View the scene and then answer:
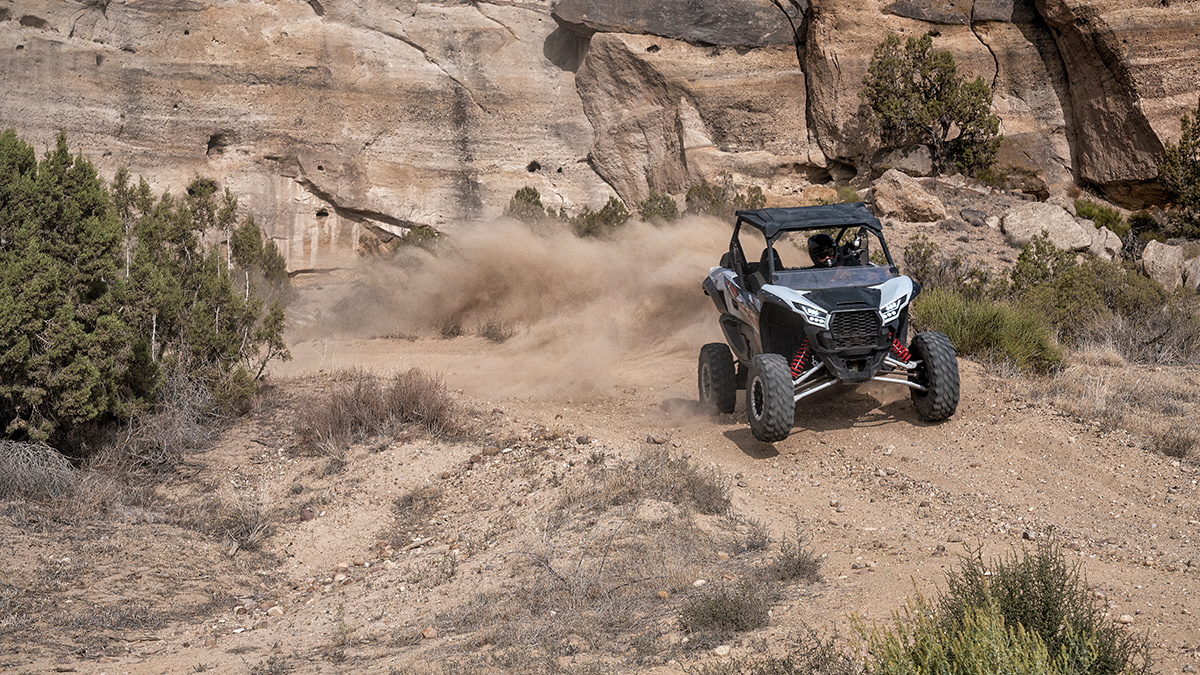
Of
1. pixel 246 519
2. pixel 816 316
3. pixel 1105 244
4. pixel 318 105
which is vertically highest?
pixel 318 105

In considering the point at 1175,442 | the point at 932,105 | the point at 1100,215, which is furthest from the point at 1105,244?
the point at 1175,442

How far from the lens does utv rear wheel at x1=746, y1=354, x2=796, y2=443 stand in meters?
8.09

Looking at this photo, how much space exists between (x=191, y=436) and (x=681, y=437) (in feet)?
16.2

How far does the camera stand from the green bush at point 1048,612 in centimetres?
→ 380

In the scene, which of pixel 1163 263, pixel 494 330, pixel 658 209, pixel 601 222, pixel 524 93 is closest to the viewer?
pixel 494 330

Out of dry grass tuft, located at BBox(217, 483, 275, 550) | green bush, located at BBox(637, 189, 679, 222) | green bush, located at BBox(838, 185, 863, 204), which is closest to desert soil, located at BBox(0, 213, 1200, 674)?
dry grass tuft, located at BBox(217, 483, 275, 550)

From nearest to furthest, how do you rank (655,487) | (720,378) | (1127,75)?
(655,487)
(720,378)
(1127,75)

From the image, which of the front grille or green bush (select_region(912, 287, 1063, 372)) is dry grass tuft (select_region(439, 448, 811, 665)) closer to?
the front grille

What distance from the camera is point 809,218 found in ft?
30.3

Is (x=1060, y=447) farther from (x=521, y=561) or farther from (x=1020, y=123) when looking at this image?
(x=1020, y=123)

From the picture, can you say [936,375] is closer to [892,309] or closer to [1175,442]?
[892,309]

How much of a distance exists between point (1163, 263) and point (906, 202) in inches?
208

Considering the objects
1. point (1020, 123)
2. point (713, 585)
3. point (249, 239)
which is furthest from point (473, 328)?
point (1020, 123)

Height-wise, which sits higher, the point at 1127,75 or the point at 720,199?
the point at 1127,75
